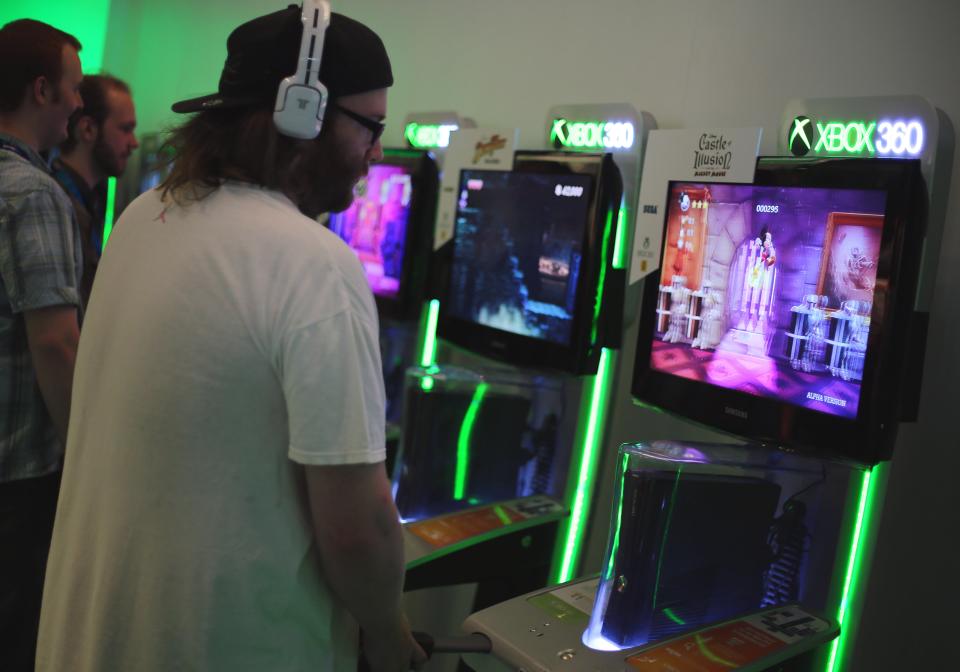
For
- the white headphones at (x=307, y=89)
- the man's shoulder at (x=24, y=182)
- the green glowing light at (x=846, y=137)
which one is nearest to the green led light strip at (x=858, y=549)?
the green glowing light at (x=846, y=137)

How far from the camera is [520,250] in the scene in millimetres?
2469

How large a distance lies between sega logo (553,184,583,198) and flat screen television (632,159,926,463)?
0.27m

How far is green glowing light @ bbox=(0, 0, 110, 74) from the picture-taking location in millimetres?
6219

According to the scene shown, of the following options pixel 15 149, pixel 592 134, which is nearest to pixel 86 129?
pixel 15 149

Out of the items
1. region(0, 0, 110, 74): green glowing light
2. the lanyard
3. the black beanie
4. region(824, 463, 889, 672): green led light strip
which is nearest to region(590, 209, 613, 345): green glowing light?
region(824, 463, 889, 672): green led light strip

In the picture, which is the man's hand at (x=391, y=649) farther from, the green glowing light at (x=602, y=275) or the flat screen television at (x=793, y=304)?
the green glowing light at (x=602, y=275)

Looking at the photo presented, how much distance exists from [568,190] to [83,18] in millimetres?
5503

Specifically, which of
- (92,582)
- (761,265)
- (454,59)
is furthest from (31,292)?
(454,59)

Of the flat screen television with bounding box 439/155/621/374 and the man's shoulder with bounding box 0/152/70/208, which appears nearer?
the man's shoulder with bounding box 0/152/70/208

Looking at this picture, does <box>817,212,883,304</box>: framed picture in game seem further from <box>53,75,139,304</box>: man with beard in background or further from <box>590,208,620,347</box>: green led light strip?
<box>53,75,139,304</box>: man with beard in background

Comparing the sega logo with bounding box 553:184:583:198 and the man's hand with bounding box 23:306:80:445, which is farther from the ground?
the sega logo with bounding box 553:184:583:198

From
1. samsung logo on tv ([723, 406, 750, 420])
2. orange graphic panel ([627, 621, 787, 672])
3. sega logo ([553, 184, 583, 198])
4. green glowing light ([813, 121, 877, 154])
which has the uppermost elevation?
green glowing light ([813, 121, 877, 154])

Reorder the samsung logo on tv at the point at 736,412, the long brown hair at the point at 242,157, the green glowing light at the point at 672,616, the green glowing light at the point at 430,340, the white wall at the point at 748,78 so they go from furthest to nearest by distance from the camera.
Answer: the green glowing light at the point at 430,340 < the white wall at the point at 748,78 < the samsung logo on tv at the point at 736,412 < the green glowing light at the point at 672,616 < the long brown hair at the point at 242,157

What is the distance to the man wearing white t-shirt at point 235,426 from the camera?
3.87 feet
